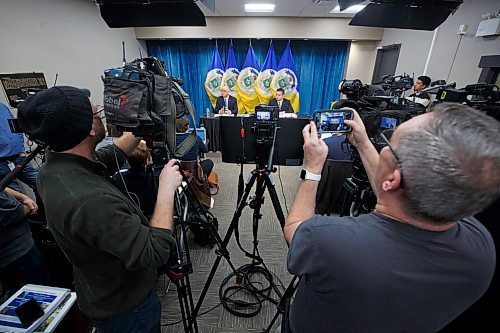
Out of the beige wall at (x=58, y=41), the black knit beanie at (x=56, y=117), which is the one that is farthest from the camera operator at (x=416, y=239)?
the beige wall at (x=58, y=41)

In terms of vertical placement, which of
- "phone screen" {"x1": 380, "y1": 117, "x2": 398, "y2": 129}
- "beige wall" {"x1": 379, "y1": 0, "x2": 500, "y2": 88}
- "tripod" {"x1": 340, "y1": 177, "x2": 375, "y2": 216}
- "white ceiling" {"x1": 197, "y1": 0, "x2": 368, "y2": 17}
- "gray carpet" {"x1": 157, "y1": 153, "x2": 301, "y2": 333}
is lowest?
"gray carpet" {"x1": 157, "y1": 153, "x2": 301, "y2": 333}

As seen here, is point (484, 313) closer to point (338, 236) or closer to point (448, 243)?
point (448, 243)

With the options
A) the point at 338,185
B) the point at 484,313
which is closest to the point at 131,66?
the point at 484,313

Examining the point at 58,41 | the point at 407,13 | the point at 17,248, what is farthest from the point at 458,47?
the point at 58,41

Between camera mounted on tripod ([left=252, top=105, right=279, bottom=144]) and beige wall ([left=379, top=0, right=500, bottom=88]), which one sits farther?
beige wall ([left=379, top=0, right=500, bottom=88])

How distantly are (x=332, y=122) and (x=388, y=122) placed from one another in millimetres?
878

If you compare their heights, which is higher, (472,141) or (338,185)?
(472,141)

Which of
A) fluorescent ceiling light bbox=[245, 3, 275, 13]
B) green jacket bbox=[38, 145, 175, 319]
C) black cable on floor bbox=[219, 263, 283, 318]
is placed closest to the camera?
green jacket bbox=[38, 145, 175, 319]

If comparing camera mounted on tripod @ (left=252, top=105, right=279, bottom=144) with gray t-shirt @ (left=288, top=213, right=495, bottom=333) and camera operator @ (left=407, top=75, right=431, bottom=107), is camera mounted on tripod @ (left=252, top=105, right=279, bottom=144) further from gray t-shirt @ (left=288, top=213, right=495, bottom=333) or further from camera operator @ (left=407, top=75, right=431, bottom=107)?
camera operator @ (left=407, top=75, right=431, bottom=107)

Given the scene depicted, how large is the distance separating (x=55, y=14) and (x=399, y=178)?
449 centimetres

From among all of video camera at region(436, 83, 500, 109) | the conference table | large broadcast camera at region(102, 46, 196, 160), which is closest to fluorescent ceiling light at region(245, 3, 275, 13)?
the conference table

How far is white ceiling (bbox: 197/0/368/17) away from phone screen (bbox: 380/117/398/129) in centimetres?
324

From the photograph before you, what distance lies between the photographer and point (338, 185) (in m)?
2.52

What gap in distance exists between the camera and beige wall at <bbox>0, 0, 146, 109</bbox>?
2551 millimetres
